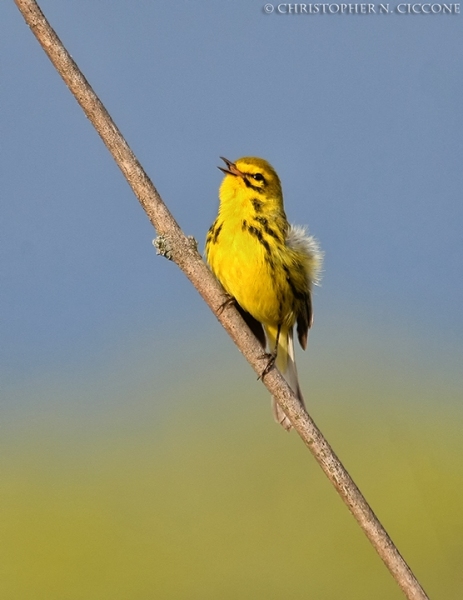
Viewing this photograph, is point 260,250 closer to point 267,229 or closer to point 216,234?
point 267,229

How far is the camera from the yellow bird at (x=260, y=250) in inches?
161

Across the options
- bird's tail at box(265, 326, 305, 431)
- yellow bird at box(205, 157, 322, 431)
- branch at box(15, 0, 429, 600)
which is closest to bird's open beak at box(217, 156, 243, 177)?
yellow bird at box(205, 157, 322, 431)

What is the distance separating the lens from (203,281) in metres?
2.62

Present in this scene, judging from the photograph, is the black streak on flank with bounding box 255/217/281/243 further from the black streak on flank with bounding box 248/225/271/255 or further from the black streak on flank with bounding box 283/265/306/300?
the black streak on flank with bounding box 283/265/306/300

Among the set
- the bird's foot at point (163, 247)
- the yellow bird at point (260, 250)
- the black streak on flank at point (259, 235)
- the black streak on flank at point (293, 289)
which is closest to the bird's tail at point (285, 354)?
the yellow bird at point (260, 250)

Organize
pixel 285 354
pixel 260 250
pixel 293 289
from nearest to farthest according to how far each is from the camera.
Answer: pixel 260 250 < pixel 293 289 < pixel 285 354

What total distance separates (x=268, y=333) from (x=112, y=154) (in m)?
2.42

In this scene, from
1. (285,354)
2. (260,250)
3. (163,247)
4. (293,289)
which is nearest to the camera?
(163,247)

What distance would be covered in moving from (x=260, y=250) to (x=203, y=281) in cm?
155

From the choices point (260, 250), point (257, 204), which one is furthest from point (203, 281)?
point (257, 204)

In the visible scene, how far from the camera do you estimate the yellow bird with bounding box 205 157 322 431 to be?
4.10 metres

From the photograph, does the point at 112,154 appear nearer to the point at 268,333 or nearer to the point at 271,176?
the point at 271,176

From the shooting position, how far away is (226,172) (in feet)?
13.8

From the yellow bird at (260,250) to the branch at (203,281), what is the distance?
134 cm
